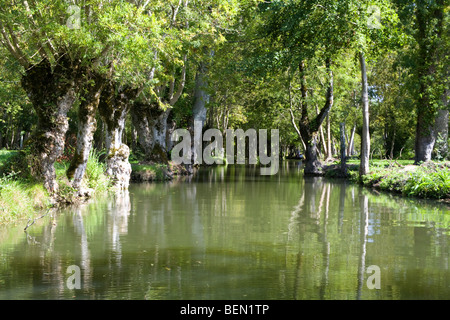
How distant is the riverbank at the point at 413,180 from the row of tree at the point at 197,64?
1.46 metres

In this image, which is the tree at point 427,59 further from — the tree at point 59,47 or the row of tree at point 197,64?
the tree at point 59,47

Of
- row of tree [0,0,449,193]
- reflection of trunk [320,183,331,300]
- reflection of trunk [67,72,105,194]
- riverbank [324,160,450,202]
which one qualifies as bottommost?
reflection of trunk [320,183,331,300]

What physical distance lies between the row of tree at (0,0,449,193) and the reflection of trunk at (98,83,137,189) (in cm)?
5

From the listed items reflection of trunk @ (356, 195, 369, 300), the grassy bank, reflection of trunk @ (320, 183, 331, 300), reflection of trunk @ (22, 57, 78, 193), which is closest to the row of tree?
reflection of trunk @ (22, 57, 78, 193)

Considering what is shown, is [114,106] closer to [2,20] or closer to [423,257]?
[2,20]

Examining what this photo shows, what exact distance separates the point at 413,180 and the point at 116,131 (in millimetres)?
12374

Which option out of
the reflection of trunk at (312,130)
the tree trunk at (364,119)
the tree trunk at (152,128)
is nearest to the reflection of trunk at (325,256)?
the tree trunk at (364,119)

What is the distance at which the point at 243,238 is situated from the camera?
1062cm

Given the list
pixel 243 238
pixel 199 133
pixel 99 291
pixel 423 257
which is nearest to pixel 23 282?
pixel 99 291

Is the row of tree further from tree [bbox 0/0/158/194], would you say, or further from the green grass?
the green grass

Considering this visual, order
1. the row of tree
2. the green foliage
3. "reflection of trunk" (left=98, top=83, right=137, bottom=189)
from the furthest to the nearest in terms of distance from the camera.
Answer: "reflection of trunk" (left=98, top=83, right=137, bottom=189) → the green foliage → the row of tree

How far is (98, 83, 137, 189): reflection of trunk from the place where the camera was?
20562 millimetres

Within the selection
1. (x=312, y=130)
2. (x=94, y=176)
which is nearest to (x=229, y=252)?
(x=94, y=176)
